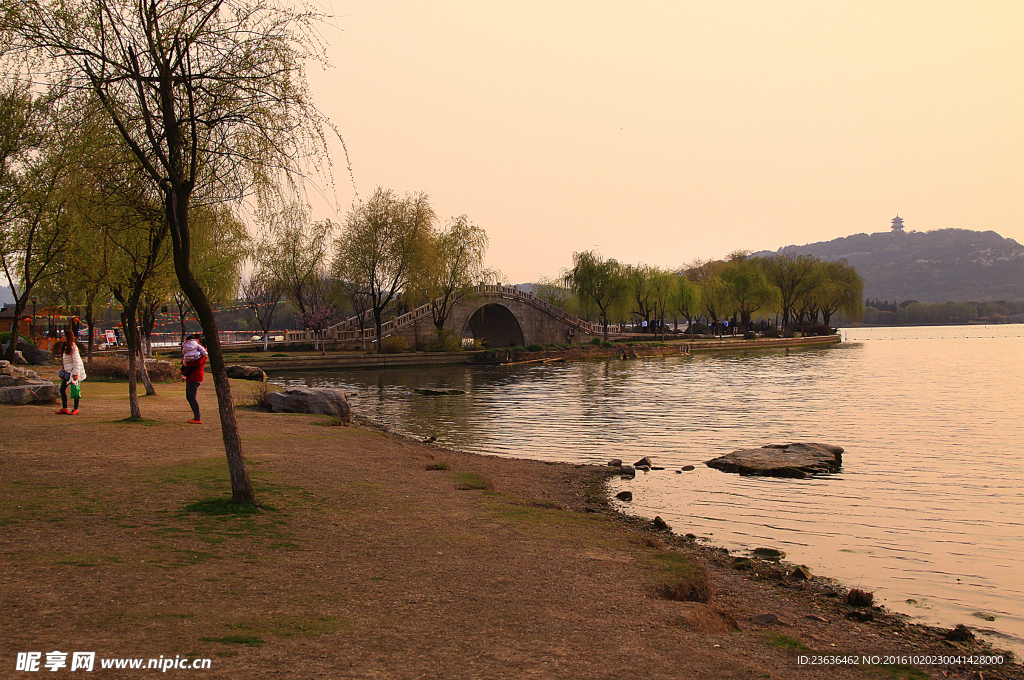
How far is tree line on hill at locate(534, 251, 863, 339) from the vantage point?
81188 mm

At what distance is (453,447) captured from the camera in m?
20.1

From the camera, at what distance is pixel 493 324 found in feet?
277

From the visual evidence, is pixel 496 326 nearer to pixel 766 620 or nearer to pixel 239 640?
pixel 766 620

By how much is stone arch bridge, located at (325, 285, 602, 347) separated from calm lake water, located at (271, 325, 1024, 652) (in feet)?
57.2

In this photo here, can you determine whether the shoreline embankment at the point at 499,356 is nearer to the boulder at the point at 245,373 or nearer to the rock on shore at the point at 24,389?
the boulder at the point at 245,373

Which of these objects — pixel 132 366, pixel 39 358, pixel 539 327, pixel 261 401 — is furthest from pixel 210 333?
pixel 539 327

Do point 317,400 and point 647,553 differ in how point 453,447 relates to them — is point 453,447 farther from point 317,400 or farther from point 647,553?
point 647,553

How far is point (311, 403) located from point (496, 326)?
62.7 meters

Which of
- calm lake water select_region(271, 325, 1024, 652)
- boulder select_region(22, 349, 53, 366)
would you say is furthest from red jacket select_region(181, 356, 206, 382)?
boulder select_region(22, 349, 53, 366)

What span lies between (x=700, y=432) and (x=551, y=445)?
17.2 ft

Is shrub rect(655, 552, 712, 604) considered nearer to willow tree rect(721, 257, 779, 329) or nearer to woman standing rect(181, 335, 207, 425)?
woman standing rect(181, 335, 207, 425)

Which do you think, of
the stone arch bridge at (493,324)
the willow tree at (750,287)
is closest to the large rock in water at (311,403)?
the stone arch bridge at (493,324)

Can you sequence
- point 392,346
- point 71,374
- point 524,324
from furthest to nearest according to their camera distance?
1. point 524,324
2. point 392,346
3. point 71,374

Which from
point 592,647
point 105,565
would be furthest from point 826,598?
point 105,565
